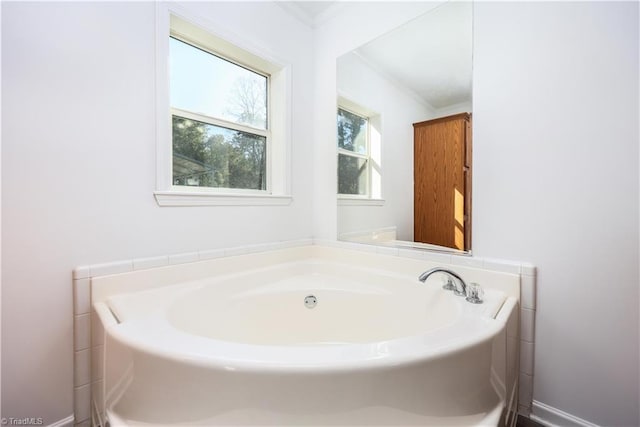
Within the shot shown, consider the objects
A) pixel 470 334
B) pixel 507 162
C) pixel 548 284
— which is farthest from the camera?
pixel 507 162

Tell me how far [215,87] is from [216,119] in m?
0.23

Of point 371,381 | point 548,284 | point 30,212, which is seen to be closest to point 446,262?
point 548,284

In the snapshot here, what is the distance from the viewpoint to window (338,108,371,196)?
1.96 m

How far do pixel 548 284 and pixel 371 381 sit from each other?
40.0 inches

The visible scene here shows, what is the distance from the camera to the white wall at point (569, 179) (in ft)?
3.39

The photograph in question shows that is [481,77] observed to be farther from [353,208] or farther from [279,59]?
[279,59]

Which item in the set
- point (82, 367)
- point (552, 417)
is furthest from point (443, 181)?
point (82, 367)

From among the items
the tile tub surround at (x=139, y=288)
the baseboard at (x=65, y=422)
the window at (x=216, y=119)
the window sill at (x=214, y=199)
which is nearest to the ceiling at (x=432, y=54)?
the window at (x=216, y=119)

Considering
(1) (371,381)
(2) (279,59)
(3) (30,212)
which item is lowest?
(1) (371,381)

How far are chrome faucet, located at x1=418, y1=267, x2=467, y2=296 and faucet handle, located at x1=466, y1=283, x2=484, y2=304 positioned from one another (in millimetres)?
40

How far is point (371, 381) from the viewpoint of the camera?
72 cm

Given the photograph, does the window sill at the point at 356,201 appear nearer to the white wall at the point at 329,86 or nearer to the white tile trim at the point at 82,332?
the white wall at the point at 329,86

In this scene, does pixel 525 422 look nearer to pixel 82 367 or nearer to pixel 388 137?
pixel 388 137

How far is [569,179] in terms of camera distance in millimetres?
1137
